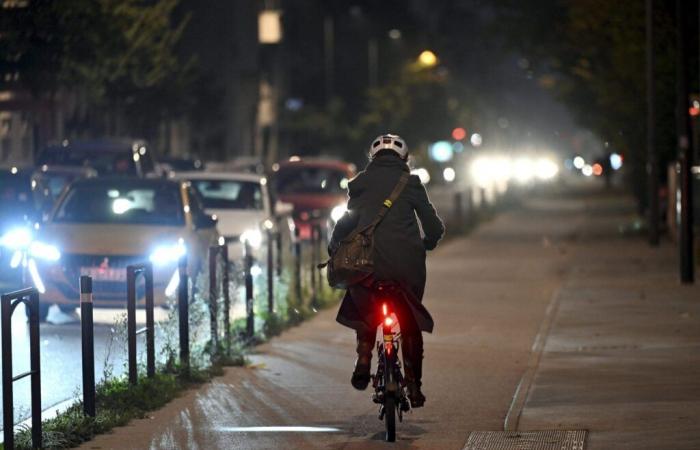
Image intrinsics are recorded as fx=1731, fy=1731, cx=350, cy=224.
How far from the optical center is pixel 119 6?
36.2m

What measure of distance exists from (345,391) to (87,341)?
2522 mm

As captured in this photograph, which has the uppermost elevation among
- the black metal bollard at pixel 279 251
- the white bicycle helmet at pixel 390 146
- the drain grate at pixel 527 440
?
the white bicycle helmet at pixel 390 146

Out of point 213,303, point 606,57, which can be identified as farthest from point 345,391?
point 606,57

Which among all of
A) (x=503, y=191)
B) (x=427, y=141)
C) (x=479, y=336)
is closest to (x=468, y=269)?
(x=479, y=336)

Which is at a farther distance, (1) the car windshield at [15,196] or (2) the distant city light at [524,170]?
(2) the distant city light at [524,170]

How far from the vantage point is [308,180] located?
32.7m

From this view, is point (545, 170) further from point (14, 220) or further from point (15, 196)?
point (14, 220)

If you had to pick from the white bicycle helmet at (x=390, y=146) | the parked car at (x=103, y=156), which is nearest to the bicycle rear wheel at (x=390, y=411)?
the white bicycle helmet at (x=390, y=146)

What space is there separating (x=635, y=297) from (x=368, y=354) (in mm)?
10221

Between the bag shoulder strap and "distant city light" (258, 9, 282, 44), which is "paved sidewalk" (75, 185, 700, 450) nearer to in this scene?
the bag shoulder strap

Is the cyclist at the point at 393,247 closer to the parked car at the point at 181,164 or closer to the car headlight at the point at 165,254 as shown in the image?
the car headlight at the point at 165,254

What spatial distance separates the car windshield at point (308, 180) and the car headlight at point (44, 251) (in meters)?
14.8

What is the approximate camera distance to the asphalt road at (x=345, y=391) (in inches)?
395

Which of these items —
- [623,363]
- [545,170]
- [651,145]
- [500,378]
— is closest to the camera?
[500,378]
